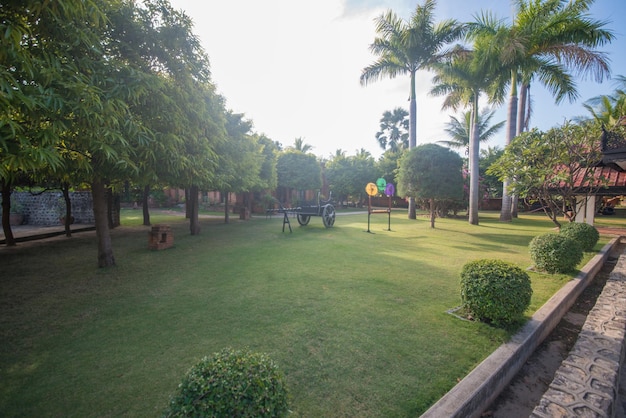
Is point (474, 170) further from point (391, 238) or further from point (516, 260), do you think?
point (516, 260)

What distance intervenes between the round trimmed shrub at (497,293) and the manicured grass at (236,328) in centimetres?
22

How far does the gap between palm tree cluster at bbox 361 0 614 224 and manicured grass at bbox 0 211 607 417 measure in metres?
11.0

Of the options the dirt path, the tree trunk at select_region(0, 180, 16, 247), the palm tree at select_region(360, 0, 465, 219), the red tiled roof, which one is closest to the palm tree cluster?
the palm tree at select_region(360, 0, 465, 219)

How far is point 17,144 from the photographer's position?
8.92 ft

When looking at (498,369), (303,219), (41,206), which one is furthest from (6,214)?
(498,369)

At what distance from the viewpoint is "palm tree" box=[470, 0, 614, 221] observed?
455 inches


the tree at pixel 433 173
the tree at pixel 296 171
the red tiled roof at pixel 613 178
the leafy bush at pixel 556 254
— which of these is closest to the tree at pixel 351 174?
the tree at pixel 296 171

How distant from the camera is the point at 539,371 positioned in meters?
2.99

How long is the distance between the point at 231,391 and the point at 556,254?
22.3 feet

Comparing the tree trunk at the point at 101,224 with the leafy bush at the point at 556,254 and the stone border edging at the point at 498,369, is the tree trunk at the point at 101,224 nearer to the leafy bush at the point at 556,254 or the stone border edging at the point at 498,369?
the stone border edging at the point at 498,369

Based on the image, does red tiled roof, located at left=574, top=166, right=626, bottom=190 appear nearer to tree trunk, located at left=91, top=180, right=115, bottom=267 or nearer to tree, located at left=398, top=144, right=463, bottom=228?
tree, located at left=398, top=144, right=463, bottom=228

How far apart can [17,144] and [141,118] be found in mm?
2570

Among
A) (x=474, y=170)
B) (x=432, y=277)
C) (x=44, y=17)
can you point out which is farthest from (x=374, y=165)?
(x=44, y=17)

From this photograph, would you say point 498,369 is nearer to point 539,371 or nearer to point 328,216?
point 539,371
